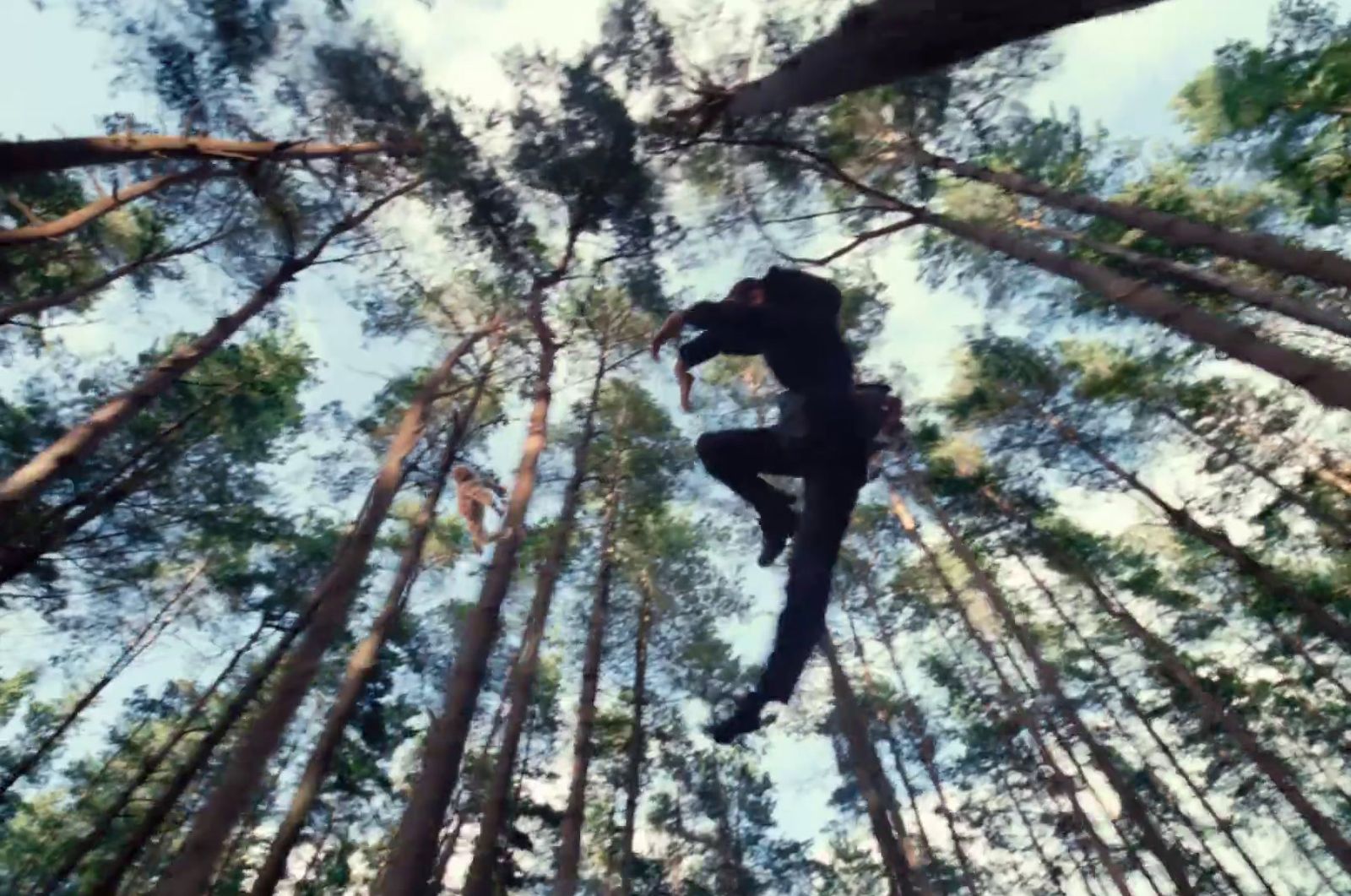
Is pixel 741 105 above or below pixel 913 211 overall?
below

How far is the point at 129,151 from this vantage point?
6.64m

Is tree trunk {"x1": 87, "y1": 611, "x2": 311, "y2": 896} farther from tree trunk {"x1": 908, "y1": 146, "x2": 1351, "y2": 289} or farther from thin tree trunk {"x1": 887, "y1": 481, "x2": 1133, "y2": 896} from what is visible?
thin tree trunk {"x1": 887, "y1": 481, "x2": 1133, "y2": 896}

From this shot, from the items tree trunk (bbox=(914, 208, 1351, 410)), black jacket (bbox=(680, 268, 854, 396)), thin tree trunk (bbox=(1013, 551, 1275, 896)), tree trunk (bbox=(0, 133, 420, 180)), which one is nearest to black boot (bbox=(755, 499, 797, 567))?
black jacket (bbox=(680, 268, 854, 396))

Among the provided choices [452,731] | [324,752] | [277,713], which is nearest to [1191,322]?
[452,731]

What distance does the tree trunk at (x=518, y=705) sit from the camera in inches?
300

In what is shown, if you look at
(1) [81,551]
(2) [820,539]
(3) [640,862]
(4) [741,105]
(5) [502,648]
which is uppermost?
(5) [502,648]

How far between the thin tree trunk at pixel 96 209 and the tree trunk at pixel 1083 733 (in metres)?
13.6

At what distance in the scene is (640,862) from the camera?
17.5 metres

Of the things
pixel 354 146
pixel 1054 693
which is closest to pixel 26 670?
pixel 354 146

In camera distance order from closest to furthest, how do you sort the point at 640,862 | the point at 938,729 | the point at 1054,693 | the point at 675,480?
the point at 1054,693
the point at 675,480
the point at 640,862
the point at 938,729

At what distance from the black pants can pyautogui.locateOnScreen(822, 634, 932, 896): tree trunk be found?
8130 mm

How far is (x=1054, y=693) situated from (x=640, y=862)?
978 centimetres

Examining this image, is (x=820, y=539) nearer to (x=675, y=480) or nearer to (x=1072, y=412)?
(x=675, y=480)

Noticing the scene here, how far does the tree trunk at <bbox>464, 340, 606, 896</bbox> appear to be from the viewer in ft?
25.0
